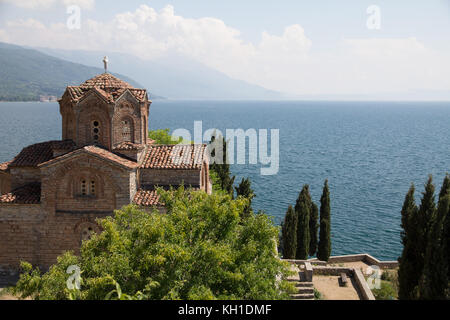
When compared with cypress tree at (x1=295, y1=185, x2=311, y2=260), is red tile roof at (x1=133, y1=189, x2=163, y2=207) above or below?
above

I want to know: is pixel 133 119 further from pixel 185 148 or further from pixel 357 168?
pixel 357 168

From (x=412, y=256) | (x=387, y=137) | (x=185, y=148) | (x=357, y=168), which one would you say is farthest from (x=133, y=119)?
(x=387, y=137)

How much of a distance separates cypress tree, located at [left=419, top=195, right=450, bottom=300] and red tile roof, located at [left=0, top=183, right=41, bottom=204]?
64.7ft

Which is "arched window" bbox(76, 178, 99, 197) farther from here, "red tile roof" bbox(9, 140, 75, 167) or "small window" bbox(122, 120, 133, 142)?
"small window" bbox(122, 120, 133, 142)

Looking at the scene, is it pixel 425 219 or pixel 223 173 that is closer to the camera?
pixel 425 219

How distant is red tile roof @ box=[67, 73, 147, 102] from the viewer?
2419 cm

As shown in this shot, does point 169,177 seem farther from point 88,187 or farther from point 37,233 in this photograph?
point 37,233

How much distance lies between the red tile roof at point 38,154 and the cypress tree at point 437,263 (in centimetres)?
1947

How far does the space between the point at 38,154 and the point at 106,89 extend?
5.75 meters

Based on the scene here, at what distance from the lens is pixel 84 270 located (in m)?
14.4

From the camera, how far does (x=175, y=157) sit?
2495 cm

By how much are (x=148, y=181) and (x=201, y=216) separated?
29.5ft

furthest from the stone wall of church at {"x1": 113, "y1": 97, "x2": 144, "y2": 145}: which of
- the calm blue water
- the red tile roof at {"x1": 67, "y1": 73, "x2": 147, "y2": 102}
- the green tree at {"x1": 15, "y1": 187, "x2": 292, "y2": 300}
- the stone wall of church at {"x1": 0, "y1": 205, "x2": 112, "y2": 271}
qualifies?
the calm blue water

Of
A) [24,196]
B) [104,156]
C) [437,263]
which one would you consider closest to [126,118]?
[104,156]
